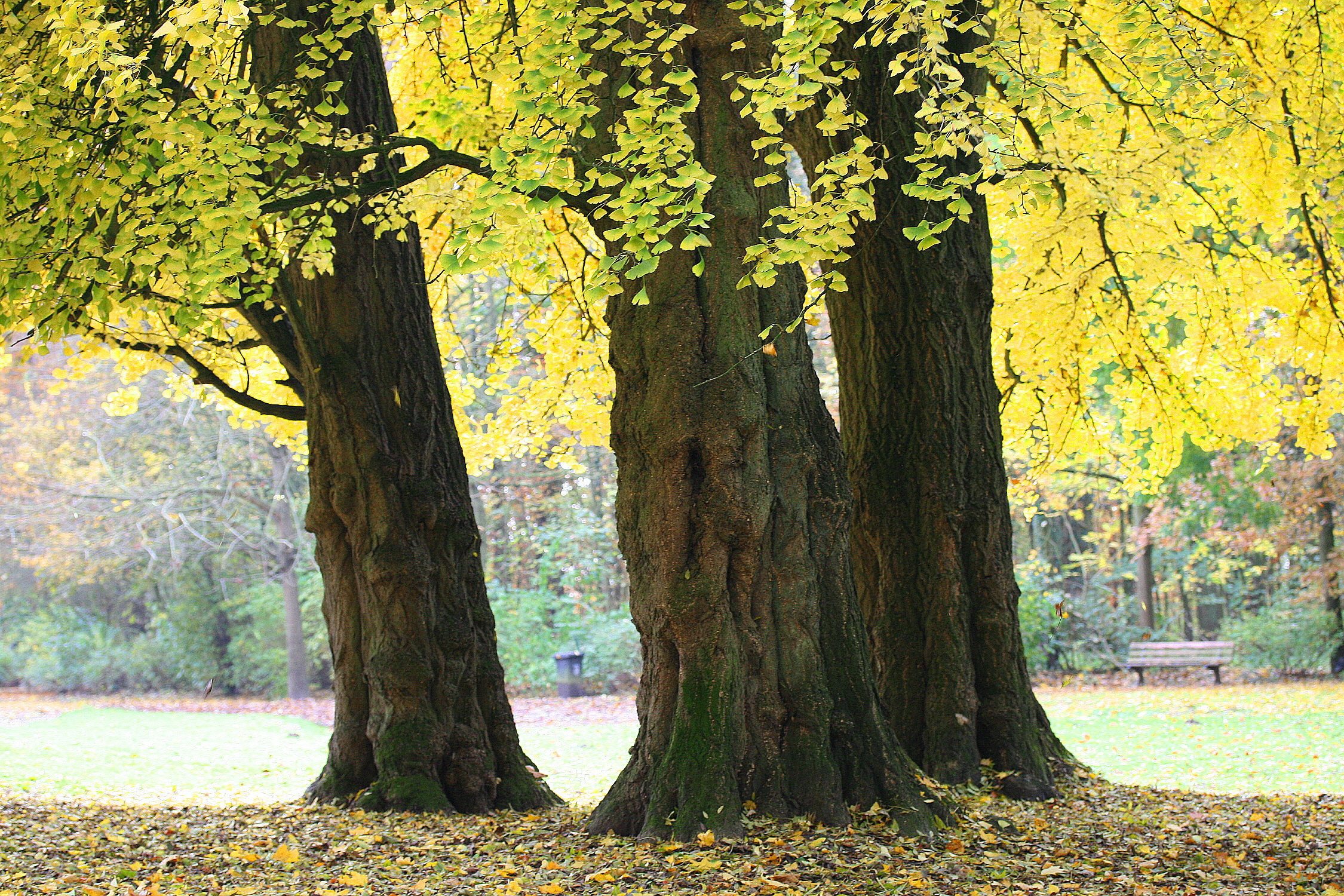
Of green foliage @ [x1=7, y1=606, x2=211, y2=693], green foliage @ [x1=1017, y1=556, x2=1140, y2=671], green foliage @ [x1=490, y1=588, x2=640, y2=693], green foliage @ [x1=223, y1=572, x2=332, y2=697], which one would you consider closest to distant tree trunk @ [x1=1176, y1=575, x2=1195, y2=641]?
green foliage @ [x1=1017, y1=556, x2=1140, y2=671]

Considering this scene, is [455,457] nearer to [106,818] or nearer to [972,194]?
[106,818]

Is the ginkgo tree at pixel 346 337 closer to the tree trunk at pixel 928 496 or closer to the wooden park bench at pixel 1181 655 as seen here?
the tree trunk at pixel 928 496

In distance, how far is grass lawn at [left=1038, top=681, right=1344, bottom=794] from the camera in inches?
401

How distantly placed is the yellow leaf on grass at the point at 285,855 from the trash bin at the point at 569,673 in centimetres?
1418

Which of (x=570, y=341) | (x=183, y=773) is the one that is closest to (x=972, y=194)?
(x=570, y=341)

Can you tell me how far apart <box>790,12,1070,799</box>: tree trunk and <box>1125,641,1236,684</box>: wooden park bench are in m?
12.2

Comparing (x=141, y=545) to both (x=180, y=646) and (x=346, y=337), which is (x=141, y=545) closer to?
(x=180, y=646)

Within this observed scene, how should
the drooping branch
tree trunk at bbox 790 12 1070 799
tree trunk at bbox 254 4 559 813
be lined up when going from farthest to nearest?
the drooping branch → tree trunk at bbox 254 4 559 813 → tree trunk at bbox 790 12 1070 799

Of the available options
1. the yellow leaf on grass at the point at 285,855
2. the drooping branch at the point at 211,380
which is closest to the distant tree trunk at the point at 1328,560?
the drooping branch at the point at 211,380

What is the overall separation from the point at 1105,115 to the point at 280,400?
7664mm

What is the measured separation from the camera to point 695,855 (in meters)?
4.62

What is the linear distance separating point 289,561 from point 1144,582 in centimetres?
1523

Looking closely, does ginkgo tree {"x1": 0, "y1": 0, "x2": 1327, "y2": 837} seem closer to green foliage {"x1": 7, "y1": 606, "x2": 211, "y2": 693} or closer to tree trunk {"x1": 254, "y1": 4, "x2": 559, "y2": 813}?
tree trunk {"x1": 254, "y1": 4, "x2": 559, "y2": 813}

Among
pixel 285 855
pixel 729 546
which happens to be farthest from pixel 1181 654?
pixel 285 855
